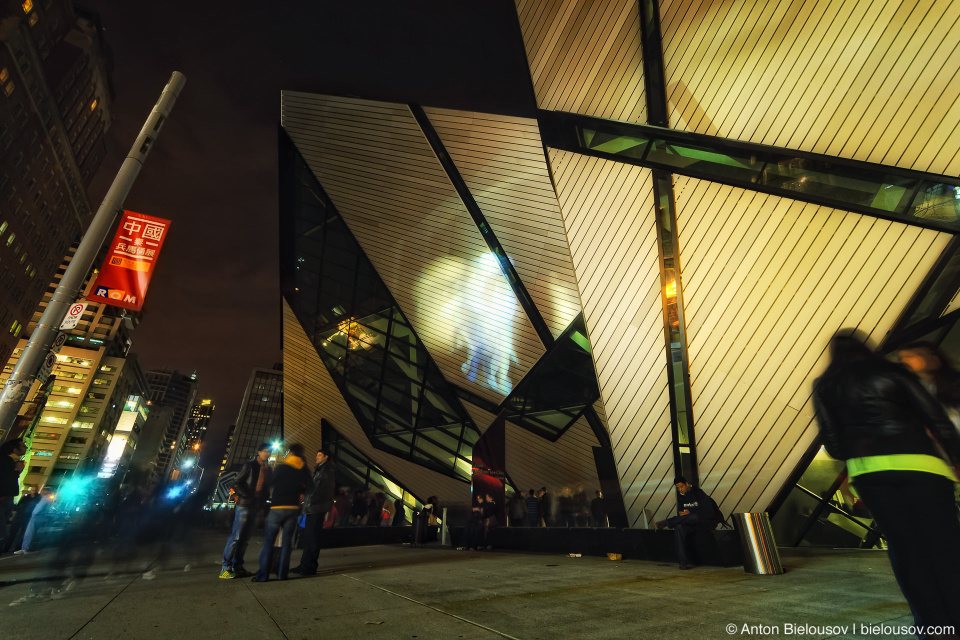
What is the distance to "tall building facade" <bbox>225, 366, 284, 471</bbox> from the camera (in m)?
133

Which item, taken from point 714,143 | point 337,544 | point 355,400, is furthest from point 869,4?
point 355,400

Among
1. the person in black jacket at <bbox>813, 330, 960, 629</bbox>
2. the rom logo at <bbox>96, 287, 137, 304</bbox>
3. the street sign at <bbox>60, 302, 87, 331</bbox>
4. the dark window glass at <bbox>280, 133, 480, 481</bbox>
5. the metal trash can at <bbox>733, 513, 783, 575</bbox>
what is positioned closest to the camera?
the person in black jacket at <bbox>813, 330, 960, 629</bbox>

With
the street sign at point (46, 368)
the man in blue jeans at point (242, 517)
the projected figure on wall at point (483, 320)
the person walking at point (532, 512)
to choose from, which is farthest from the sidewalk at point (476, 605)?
the projected figure on wall at point (483, 320)

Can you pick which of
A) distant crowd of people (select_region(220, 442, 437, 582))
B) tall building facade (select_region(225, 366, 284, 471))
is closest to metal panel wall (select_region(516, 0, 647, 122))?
distant crowd of people (select_region(220, 442, 437, 582))

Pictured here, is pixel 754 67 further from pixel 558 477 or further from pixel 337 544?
pixel 337 544

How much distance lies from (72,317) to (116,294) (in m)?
0.62

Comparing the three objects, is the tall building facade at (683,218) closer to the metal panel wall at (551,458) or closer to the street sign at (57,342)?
the metal panel wall at (551,458)

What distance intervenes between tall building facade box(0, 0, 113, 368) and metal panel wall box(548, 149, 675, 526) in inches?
3389

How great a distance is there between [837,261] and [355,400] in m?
19.6

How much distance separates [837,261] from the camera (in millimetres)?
6750

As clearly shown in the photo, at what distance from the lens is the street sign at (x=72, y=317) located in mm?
6184

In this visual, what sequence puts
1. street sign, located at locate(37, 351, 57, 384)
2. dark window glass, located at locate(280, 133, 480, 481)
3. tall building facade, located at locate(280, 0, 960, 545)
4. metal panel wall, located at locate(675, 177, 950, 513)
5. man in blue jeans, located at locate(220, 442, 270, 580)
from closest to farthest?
man in blue jeans, located at locate(220, 442, 270, 580) → street sign, located at locate(37, 351, 57, 384) → tall building facade, located at locate(280, 0, 960, 545) → metal panel wall, located at locate(675, 177, 950, 513) → dark window glass, located at locate(280, 133, 480, 481)

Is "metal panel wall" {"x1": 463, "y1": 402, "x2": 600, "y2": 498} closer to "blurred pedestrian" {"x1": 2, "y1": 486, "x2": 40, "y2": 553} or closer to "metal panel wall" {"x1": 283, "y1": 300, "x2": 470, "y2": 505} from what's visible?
"metal panel wall" {"x1": 283, "y1": 300, "x2": 470, "y2": 505}

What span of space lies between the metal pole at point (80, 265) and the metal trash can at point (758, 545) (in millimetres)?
8306
